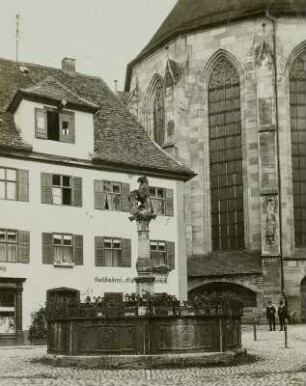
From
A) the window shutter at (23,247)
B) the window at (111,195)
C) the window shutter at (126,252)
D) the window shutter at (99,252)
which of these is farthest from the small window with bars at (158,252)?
the window shutter at (23,247)

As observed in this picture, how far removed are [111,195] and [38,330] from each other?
666 cm

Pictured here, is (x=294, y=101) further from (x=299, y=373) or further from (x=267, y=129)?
Answer: (x=299, y=373)

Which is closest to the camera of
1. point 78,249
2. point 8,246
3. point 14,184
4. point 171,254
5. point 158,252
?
point 8,246

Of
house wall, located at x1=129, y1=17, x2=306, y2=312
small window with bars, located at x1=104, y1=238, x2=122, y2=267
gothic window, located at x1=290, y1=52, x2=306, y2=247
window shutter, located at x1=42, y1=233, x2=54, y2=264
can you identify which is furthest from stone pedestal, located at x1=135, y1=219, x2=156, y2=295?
gothic window, located at x1=290, y1=52, x2=306, y2=247

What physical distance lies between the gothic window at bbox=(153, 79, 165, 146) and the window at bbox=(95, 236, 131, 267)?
11732 millimetres

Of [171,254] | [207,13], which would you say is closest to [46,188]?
[171,254]

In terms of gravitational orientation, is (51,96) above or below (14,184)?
above

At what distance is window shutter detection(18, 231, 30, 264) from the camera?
1094 inches

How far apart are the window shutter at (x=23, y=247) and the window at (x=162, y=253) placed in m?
5.68

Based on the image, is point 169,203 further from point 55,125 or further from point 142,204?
point 142,204

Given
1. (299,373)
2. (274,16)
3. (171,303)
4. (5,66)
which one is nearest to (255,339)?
(171,303)

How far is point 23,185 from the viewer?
A: 1118 inches

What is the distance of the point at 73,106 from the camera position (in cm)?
3042

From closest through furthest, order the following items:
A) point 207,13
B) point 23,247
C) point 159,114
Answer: point 23,247 → point 207,13 → point 159,114
